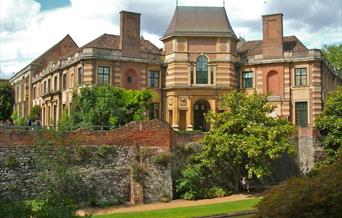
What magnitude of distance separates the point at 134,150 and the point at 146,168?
1.29m

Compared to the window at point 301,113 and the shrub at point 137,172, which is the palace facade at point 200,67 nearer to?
the window at point 301,113

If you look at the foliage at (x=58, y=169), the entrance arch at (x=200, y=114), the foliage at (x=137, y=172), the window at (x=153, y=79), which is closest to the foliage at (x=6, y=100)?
the window at (x=153, y=79)

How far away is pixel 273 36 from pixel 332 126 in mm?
11690

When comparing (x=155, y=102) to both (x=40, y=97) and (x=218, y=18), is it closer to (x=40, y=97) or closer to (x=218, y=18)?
(x=218, y=18)

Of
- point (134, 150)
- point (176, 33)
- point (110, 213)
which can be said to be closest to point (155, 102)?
point (176, 33)

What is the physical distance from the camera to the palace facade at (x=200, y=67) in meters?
44.6

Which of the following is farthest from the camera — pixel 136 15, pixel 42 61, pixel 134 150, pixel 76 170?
pixel 42 61

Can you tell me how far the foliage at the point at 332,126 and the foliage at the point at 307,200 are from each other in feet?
76.8

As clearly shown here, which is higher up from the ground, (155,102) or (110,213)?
(155,102)

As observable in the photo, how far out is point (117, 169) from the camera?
98.6ft

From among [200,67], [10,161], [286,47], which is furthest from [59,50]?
[10,161]

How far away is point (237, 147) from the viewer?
31672 millimetres

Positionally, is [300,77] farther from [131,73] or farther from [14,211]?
[14,211]

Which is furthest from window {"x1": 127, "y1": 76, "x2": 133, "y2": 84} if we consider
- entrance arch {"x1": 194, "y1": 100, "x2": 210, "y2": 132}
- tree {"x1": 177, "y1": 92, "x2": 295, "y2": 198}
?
tree {"x1": 177, "y1": 92, "x2": 295, "y2": 198}
